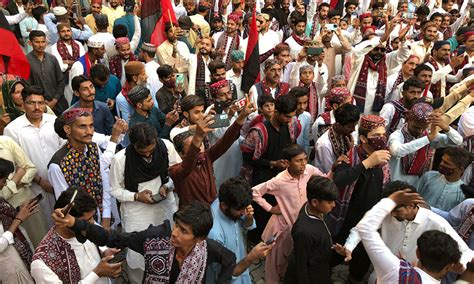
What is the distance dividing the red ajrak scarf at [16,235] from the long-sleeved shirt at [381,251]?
2.36 metres

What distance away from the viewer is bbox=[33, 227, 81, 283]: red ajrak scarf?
2.62 meters

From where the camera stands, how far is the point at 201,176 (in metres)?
3.62

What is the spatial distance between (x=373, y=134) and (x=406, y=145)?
1.49 feet

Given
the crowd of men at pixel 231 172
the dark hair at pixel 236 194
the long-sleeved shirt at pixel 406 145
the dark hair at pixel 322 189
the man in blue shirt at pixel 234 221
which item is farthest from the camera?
the long-sleeved shirt at pixel 406 145

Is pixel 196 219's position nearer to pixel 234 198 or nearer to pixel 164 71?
pixel 234 198

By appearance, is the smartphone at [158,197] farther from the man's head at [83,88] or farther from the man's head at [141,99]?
the man's head at [83,88]

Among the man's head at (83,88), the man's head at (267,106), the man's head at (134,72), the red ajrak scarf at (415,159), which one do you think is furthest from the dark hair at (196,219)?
the man's head at (134,72)

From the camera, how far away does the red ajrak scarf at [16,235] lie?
3.25m

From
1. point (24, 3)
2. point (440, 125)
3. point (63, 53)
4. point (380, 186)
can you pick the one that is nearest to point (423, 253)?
point (380, 186)

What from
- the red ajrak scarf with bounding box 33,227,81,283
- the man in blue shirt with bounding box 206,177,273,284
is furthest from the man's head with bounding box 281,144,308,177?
the red ajrak scarf with bounding box 33,227,81,283

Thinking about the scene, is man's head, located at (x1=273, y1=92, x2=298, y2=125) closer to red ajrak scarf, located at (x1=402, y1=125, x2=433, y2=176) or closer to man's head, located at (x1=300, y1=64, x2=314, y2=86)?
red ajrak scarf, located at (x1=402, y1=125, x2=433, y2=176)

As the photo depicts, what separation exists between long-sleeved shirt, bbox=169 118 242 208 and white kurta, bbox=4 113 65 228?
4.34 feet

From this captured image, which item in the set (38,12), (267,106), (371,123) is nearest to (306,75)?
(267,106)

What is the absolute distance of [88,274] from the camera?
275cm
